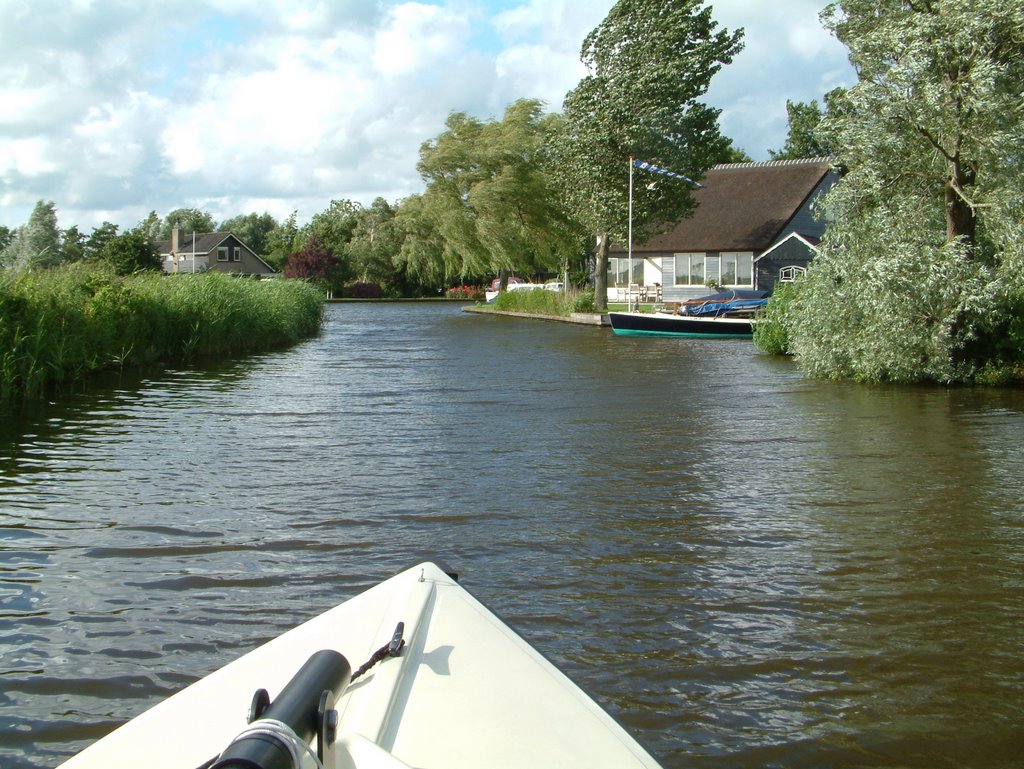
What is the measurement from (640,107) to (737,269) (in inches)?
462

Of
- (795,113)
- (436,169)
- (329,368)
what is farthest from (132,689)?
(795,113)

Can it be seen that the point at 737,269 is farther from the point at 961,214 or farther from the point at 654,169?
the point at 961,214

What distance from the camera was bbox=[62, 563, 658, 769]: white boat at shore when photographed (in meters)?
2.83

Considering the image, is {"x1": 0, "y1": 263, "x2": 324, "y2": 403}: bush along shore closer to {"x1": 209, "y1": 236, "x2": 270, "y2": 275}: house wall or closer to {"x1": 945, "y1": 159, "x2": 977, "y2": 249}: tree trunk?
{"x1": 945, "y1": 159, "x2": 977, "y2": 249}: tree trunk

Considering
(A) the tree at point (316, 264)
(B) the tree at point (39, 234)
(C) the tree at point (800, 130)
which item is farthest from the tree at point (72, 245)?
(C) the tree at point (800, 130)

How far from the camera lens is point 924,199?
18562 mm

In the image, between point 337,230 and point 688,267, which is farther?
point 337,230

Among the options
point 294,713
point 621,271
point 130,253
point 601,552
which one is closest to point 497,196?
point 621,271

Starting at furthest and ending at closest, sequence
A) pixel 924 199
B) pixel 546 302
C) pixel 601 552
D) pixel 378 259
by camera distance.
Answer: pixel 378 259, pixel 546 302, pixel 924 199, pixel 601 552

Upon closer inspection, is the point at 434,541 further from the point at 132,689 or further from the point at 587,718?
the point at 587,718

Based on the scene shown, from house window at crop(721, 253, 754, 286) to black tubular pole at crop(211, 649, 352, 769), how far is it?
1899 inches

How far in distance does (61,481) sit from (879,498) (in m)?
8.40

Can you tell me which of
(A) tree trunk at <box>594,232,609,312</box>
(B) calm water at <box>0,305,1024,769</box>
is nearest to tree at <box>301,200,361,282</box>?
(A) tree trunk at <box>594,232,609,312</box>

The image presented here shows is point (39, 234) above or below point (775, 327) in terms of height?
above
